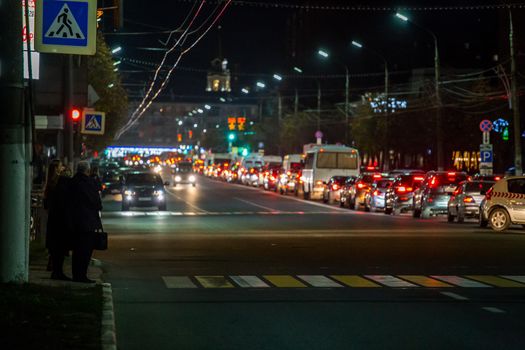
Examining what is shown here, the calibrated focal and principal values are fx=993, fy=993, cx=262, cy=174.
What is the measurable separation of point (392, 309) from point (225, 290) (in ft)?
9.59

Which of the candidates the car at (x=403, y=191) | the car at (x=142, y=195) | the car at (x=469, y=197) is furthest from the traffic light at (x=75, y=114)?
the car at (x=403, y=191)

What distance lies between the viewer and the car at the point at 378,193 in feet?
139

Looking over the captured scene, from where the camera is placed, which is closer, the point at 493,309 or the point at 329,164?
the point at 493,309

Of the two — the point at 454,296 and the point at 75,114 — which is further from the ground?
the point at 75,114

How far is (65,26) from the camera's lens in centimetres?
1347

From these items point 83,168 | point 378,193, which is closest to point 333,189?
point 378,193

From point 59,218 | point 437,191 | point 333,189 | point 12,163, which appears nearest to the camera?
point 12,163

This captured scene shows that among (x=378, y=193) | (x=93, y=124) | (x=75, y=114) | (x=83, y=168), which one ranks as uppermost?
(x=75, y=114)

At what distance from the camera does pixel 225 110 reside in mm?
194125

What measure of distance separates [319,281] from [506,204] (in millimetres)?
14356

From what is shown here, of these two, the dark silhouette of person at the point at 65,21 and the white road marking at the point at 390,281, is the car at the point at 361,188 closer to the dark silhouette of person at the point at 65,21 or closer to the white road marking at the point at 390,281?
the white road marking at the point at 390,281

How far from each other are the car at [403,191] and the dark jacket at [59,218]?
84.9ft

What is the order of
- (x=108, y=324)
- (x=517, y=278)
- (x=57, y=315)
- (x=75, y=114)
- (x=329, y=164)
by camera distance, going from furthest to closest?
(x=329, y=164) < (x=75, y=114) < (x=517, y=278) < (x=57, y=315) < (x=108, y=324)

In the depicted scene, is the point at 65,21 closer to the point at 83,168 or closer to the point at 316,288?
the point at 83,168
